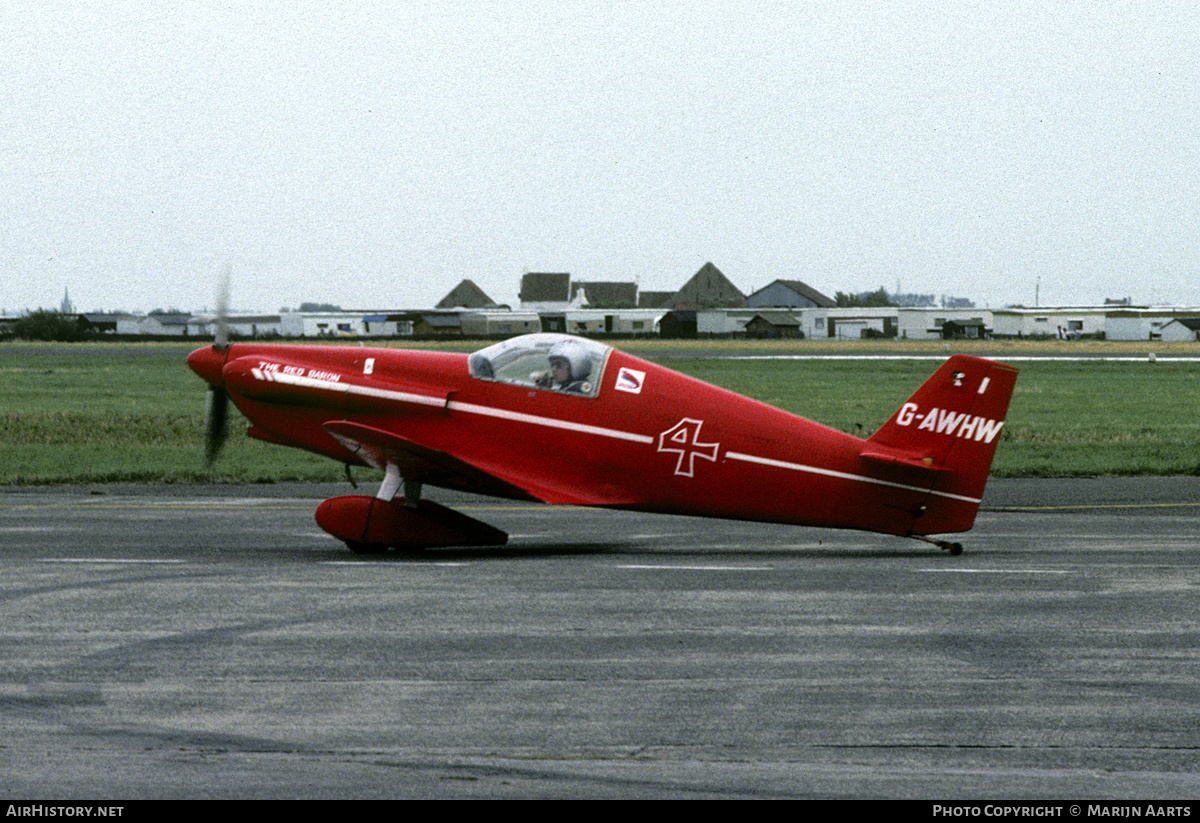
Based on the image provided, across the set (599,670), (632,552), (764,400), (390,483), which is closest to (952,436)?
(632,552)

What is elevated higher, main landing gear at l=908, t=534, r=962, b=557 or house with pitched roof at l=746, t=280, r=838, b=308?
house with pitched roof at l=746, t=280, r=838, b=308

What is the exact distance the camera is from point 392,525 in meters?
13.7

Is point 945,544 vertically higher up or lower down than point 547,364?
lower down

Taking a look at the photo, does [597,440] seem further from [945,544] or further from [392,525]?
[945,544]

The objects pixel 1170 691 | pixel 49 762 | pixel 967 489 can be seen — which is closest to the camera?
pixel 49 762

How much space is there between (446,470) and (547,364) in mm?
1522

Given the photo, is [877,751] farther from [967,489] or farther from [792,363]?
[792,363]

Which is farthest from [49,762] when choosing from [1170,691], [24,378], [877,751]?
[24,378]

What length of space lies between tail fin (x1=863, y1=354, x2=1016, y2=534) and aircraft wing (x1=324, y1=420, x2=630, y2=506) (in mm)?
2916

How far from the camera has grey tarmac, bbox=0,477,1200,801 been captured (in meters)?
6.32

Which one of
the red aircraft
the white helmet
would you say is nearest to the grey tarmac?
the red aircraft

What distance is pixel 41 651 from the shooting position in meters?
8.83

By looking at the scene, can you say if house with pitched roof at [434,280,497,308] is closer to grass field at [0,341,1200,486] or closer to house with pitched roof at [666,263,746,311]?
house with pitched roof at [666,263,746,311]
